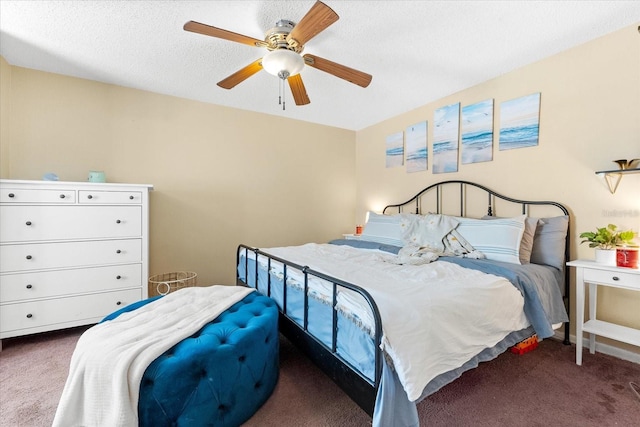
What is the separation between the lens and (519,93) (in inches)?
108

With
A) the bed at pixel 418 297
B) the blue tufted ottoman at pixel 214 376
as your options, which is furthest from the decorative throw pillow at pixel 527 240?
the blue tufted ottoman at pixel 214 376

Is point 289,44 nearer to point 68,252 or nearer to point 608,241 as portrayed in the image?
point 68,252

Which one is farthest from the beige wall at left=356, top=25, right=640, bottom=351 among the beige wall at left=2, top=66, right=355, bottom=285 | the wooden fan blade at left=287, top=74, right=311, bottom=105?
the beige wall at left=2, top=66, right=355, bottom=285

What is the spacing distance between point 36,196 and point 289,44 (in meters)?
2.39

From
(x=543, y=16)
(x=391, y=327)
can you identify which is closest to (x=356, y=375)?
(x=391, y=327)

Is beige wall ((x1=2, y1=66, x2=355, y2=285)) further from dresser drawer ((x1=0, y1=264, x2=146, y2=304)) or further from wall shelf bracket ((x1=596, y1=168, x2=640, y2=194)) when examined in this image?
wall shelf bracket ((x1=596, y1=168, x2=640, y2=194))

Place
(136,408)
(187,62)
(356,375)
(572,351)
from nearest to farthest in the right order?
(136,408), (356,375), (572,351), (187,62)

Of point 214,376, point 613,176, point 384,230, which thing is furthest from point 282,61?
point 613,176

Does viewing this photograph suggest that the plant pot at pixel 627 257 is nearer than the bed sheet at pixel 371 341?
No

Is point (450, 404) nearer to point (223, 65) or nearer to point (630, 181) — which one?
point (630, 181)

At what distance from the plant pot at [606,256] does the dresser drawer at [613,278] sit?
97 mm

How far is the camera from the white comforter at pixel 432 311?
121cm

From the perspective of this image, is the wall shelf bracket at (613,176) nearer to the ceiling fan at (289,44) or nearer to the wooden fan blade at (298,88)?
the ceiling fan at (289,44)

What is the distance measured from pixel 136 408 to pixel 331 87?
3.07 metres
